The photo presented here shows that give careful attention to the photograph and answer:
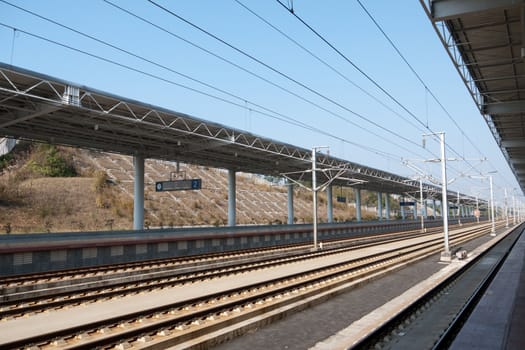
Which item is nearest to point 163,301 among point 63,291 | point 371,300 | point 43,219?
point 63,291

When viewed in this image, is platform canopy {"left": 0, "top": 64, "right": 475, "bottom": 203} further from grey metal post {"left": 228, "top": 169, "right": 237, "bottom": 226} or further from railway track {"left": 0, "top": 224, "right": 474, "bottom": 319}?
railway track {"left": 0, "top": 224, "right": 474, "bottom": 319}

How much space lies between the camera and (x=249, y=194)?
78.8 meters

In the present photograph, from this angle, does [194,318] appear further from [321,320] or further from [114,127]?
[114,127]

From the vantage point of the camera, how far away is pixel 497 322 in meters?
8.06

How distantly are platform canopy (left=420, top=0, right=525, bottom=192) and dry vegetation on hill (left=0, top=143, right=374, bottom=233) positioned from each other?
87.4 feet

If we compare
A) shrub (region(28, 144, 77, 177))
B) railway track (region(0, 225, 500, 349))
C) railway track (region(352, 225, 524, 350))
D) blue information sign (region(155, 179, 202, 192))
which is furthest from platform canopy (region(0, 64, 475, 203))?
shrub (region(28, 144, 77, 177))

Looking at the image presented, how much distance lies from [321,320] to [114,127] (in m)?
15.1

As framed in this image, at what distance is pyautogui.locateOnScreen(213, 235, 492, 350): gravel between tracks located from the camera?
774cm

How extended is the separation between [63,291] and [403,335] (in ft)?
31.4

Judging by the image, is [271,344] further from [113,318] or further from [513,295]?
[513,295]

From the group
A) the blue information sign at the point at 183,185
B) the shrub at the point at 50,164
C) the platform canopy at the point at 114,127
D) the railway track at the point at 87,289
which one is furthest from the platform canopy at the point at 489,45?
the shrub at the point at 50,164

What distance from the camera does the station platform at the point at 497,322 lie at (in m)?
6.71

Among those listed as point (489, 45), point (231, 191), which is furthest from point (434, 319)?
point (231, 191)

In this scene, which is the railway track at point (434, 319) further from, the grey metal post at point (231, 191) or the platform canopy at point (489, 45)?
the grey metal post at point (231, 191)
